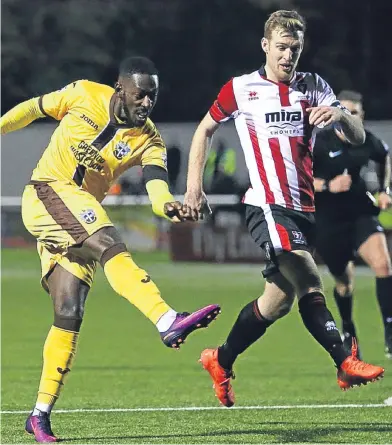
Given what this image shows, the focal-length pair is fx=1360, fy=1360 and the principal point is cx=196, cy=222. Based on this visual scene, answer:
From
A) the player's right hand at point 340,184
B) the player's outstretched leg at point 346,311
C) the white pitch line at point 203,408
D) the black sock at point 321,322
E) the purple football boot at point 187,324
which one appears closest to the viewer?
the purple football boot at point 187,324

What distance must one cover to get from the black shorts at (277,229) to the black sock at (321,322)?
0.29 m

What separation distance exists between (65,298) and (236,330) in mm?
1261

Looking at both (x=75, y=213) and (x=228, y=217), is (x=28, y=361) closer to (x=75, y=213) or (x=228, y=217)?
(x=75, y=213)

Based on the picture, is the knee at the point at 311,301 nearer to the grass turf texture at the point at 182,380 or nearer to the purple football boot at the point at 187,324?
the grass turf texture at the point at 182,380

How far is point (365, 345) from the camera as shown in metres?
13.5

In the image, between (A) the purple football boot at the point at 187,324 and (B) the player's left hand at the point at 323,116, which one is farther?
(B) the player's left hand at the point at 323,116

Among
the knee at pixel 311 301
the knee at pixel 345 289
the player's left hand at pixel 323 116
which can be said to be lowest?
the knee at pixel 345 289

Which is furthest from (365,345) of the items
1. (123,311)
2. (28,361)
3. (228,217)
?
(228,217)

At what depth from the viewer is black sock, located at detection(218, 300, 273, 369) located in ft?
27.5

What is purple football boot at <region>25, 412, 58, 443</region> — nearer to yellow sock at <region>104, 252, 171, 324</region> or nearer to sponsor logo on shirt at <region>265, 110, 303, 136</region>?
yellow sock at <region>104, 252, 171, 324</region>

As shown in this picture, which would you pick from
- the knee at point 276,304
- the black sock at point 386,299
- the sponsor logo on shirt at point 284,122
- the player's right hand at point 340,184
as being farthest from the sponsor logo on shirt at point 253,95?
the black sock at point 386,299

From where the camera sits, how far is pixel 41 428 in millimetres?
7609

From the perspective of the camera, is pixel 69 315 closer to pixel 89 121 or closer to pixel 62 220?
pixel 62 220

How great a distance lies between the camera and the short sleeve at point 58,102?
25.8 ft
